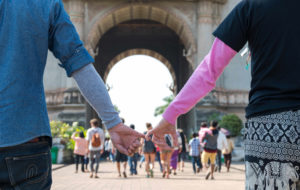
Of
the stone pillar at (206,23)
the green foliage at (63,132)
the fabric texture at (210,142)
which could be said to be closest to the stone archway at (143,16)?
the stone pillar at (206,23)

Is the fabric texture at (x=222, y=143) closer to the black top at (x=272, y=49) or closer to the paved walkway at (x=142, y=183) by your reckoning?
the paved walkway at (x=142, y=183)

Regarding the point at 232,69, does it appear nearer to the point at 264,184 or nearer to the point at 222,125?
the point at 222,125

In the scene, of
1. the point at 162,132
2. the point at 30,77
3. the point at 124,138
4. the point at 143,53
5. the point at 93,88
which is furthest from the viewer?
the point at 143,53

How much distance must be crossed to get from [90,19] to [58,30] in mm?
25243

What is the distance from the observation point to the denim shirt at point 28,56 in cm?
199

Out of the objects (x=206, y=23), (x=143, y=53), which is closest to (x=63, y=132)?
(x=206, y=23)

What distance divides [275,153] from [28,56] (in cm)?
147

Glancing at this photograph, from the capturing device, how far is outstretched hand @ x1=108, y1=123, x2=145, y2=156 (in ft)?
8.41

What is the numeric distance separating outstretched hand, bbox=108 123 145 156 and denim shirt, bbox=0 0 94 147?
54 cm

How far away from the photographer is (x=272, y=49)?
2.29 meters

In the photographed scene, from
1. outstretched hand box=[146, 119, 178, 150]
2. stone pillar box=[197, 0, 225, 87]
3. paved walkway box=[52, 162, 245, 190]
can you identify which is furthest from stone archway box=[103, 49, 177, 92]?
outstretched hand box=[146, 119, 178, 150]

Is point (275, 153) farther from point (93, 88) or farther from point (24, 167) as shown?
point (24, 167)

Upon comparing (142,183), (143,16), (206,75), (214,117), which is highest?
(143,16)

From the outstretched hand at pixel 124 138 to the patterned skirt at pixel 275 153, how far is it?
2.74ft
